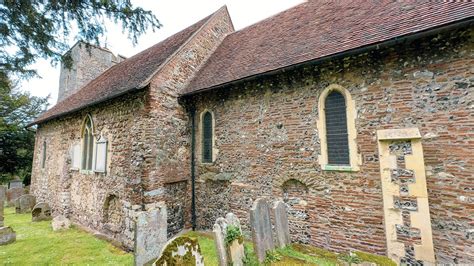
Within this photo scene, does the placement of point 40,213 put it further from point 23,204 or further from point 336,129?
point 336,129

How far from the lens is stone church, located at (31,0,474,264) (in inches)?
179

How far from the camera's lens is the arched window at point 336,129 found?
584 cm

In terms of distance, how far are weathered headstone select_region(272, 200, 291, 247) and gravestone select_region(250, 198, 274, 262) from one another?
0.40 metres

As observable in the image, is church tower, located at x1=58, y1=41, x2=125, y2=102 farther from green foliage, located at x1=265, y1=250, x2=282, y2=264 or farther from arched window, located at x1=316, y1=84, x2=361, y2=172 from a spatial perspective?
green foliage, located at x1=265, y1=250, x2=282, y2=264

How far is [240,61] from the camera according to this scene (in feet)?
28.5

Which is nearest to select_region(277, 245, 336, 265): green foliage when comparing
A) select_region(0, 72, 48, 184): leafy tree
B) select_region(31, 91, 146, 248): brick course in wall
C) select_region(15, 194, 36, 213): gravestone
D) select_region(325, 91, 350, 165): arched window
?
select_region(325, 91, 350, 165): arched window

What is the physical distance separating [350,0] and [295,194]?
710 centimetres

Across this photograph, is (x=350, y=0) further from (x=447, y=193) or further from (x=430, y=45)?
(x=447, y=193)

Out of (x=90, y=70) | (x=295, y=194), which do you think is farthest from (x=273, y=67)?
(x=90, y=70)

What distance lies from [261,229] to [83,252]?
5606 mm

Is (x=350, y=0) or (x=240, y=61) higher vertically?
(x=350, y=0)

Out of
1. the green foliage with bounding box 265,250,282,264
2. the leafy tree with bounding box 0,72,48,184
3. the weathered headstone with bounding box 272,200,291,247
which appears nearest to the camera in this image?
the green foliage with bounding box 265,250,282,264

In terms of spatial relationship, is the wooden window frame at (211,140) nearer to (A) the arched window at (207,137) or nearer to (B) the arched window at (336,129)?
(A) the arched window at (207,137)

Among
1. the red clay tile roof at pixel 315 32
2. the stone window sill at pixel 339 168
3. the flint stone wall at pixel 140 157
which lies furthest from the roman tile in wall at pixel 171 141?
the stone window sill at pixel 339 168
